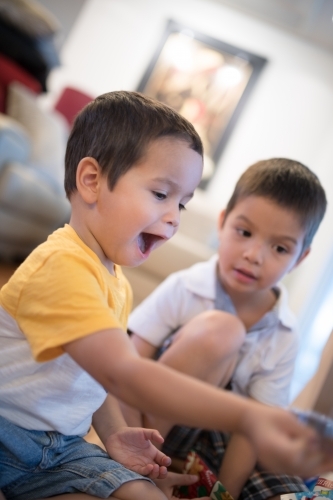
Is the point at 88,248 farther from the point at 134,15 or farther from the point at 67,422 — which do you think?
the point at 134,15

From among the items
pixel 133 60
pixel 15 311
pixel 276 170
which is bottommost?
pixel 15 311

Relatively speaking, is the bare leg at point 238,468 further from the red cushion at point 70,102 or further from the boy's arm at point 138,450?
the red cushion at point 70,102

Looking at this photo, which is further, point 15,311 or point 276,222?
point 276,222

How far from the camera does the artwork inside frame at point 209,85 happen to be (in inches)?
179

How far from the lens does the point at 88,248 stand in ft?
2.17

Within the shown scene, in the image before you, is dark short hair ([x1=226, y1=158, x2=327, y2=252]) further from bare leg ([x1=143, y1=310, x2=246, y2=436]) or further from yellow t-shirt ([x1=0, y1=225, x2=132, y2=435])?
yellow t-shirt ([x1=0, y1=225, x2=132, y2=435])

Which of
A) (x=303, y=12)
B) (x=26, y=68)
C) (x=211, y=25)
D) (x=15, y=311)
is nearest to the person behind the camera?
(x=15, y=311)

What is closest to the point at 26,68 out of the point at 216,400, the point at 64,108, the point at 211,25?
the point at 64,108

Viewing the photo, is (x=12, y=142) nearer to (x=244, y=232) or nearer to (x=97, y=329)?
(x=244, y=232)

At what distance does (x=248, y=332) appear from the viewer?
111 cm

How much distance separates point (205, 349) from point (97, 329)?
45 cm

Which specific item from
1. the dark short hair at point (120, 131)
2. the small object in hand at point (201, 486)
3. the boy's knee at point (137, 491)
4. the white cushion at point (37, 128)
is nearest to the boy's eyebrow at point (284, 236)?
the dark short hair at point (120, 131)

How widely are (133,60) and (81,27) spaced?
0.64 metres

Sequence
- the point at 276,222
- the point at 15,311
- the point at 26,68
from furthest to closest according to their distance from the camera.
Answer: the point at 26,68 → the point at 276,222 → the point at 15,311
